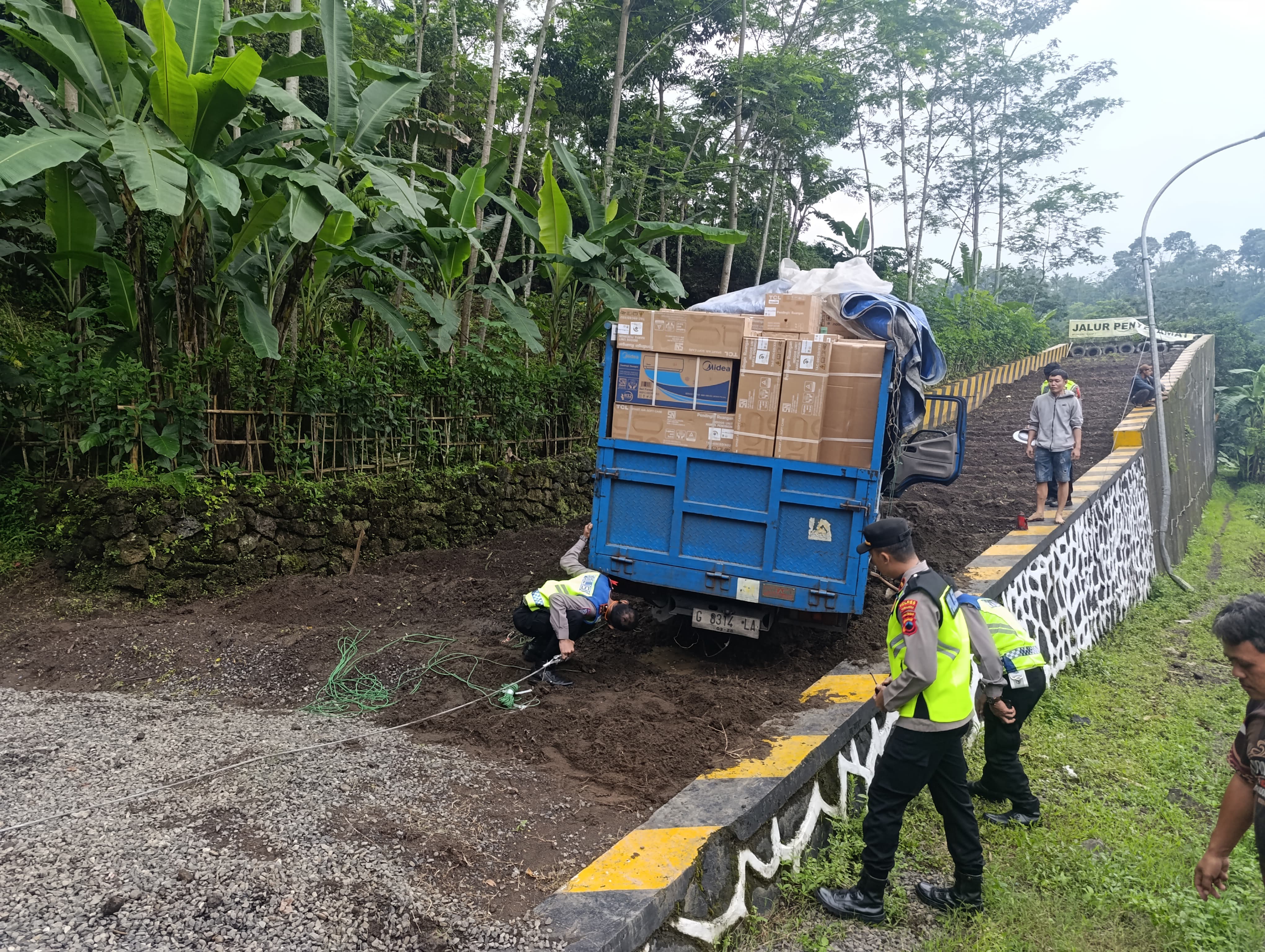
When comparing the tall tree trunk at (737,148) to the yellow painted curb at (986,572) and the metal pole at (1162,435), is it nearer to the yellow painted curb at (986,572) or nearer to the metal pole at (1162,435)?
the metal pole at (1162,435)

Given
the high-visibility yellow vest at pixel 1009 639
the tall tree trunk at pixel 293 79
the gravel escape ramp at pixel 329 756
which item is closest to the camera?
→ the gravel escape ramp at pixel 329 756

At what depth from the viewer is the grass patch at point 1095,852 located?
10.5ft

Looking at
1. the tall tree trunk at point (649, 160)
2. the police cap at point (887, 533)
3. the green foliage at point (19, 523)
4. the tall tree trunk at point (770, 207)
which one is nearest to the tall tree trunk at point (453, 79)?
the tall tree trunk at point (649, 160)

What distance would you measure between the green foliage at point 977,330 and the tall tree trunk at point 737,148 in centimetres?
682

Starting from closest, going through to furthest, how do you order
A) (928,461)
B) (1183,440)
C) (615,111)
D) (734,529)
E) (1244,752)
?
(1244,752)
(734,529)
(928,461)
(615,111)
(1183,440)

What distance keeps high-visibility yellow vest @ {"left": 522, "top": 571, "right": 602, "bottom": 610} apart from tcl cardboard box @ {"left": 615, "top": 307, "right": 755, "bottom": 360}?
1.57 meters

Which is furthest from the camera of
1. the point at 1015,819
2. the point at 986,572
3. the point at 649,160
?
the point at 649,160

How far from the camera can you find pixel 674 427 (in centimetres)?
520

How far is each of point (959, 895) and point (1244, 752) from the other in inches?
54.5

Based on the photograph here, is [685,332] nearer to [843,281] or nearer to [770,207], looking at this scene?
[843,281]

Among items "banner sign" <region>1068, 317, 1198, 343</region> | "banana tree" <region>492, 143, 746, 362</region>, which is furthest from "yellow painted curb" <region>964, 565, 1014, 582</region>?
"banner sign" <region>1068, 317, 1198, 343</region>

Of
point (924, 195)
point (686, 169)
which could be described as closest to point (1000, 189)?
point (924, 195)

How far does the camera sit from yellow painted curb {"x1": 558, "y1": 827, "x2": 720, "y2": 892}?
278cm

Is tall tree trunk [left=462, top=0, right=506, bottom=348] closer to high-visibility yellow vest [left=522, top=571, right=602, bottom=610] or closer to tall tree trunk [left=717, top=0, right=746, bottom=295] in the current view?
high-visibility yellow vest [left=522, top=571, right=602, bottom=610]
